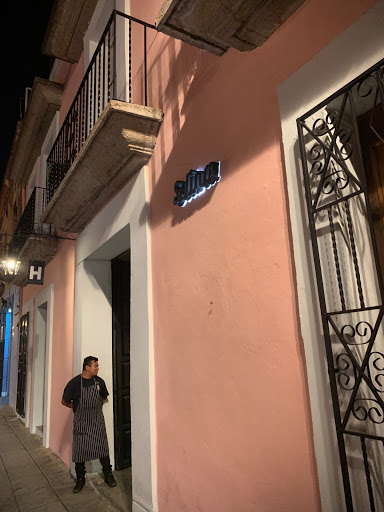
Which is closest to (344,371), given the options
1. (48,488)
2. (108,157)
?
(108,157)

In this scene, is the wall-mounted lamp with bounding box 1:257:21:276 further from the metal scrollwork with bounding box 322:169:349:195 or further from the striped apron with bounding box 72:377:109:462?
the metal scrollwork with bounding box 322:169:349:195

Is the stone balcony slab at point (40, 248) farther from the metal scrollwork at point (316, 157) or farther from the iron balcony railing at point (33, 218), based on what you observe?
the metal scrollwork at point (316, 157)

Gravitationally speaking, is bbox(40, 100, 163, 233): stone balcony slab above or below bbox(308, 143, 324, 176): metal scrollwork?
above

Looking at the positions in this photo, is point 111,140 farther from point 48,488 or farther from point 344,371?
point 48,488

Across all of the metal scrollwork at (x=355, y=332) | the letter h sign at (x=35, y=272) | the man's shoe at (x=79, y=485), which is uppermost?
the letter h sign at (x=35, y=272)

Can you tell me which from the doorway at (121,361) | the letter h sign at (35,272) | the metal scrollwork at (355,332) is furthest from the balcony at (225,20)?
the letter h sign at (35,272)

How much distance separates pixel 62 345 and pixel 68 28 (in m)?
5.54

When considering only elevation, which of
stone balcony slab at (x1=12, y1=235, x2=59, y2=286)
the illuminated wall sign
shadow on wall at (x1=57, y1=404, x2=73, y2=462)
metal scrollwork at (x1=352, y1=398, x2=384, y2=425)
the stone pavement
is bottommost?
the stone pavement

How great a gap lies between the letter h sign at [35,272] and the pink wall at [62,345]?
0.26 meters

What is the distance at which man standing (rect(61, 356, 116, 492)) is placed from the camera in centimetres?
518

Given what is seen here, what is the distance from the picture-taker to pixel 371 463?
6.18 feet

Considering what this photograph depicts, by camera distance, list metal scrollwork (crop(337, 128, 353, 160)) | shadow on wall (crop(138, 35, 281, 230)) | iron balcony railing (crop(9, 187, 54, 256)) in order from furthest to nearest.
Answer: iron balcony railing (crop(9, 187, 54, 256)) → shadow on wall (crop(138, 35, 281, 230)) → metal scrollwork (crop(337, 128, 353, 160))

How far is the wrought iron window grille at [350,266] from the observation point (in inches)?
73.6

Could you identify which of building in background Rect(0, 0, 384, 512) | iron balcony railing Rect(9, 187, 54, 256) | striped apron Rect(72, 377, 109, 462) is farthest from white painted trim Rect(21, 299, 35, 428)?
building in background Rect(0, 0, 384, 512)
